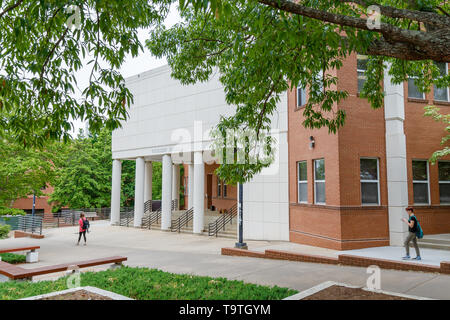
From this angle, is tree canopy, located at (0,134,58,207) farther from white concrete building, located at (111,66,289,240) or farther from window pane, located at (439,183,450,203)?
window pane, located at (439,183,450,203)

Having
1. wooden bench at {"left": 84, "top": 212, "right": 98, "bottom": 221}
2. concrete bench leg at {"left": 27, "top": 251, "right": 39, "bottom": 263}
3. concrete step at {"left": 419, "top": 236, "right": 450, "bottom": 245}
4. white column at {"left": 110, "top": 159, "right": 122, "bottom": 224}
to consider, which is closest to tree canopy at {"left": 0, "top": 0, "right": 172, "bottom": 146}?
concrete bench leg at {"left": 27, "top": 251, "right": 39, "bottom": 263}

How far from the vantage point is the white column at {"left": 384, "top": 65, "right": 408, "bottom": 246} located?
12.7m

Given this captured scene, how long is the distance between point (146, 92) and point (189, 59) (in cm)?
1571

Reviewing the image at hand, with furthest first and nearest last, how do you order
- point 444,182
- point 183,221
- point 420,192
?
point 183,221, point 444,182, point 420,192

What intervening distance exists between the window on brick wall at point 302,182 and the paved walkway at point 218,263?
85.7 inches

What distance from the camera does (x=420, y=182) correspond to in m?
13.5

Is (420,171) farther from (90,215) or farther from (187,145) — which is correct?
(90,215)

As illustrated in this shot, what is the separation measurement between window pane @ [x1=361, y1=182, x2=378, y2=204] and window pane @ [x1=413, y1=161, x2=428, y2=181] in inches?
72.1

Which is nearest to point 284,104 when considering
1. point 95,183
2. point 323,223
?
point 323,223

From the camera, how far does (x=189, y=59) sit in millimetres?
9836

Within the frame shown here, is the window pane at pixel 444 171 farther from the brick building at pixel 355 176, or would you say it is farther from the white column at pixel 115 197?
the white column at pixel 115 197

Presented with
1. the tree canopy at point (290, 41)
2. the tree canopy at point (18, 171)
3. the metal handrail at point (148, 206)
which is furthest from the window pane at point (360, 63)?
the metal handrail at point (148, 206)

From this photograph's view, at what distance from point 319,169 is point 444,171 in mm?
5030

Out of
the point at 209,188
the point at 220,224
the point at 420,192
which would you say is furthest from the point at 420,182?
the point at 209,188
